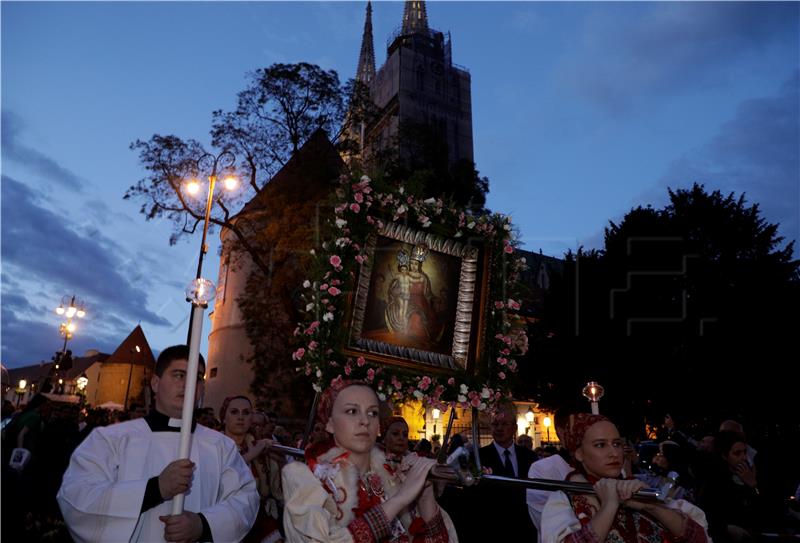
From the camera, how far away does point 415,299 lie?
5945 millimetres

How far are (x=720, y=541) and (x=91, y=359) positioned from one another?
99.8 metres

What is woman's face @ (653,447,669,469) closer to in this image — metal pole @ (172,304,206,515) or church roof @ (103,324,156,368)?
metal pole @ (172,304,206,515)

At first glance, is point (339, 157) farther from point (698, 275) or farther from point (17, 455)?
point (17, 455)

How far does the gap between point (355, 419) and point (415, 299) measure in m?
2.45

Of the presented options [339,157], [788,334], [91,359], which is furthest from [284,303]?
[91,359]

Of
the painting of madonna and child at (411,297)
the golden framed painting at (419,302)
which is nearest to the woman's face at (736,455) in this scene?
the golden framed painting at (419,302)

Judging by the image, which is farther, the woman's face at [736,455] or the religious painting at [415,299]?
the woman's face at [736,455]

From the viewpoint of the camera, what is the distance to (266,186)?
24.0 m

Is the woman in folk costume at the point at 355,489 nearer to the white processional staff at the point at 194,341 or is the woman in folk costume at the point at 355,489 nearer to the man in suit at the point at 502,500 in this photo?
the white processional staff at the point at 194,341

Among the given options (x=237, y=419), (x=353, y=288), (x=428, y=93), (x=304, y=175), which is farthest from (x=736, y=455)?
(x=428, y=93)

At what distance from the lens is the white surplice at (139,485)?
12.1ft

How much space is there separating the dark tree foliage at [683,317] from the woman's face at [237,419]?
77.7 ft

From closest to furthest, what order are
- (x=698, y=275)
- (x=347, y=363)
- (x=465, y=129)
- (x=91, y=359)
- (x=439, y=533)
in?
(x=439, y=533), (x=347, y=363), (x=698, y=275), (x=465, y=129), (x=91, y=359)

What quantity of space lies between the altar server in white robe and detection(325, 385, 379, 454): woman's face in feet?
3.04
